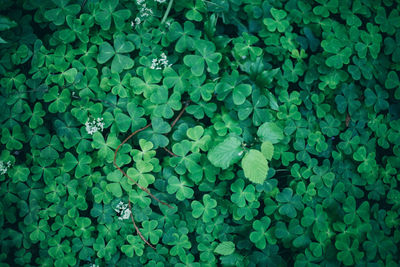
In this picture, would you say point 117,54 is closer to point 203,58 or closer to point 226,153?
point 203,58

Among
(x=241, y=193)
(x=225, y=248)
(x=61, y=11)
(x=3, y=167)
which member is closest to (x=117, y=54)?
(x=61, y=11)

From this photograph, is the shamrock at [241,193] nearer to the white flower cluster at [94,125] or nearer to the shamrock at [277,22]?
the white flower cluster at [94,125]

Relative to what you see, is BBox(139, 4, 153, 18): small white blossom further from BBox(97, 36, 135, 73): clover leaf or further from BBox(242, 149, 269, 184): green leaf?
BBox(242, 149, 269, 184): green leaf

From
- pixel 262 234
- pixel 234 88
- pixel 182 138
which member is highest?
pixel 234 88

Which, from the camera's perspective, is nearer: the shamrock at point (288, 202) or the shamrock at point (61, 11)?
the shamrock at point (61, 11)

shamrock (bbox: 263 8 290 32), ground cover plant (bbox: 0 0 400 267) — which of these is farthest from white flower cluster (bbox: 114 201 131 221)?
shamrock (bbox: 263 8 290 32)

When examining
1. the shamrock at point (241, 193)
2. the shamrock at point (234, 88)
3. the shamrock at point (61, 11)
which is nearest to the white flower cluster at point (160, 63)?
the shamrock at point (234, 88)
